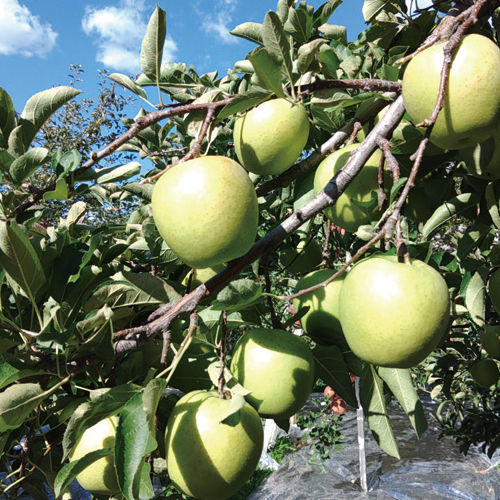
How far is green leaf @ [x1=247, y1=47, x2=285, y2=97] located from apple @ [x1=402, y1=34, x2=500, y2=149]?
0.23 metres

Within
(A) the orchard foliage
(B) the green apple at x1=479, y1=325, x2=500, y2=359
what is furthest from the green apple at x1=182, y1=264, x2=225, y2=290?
(B) the green apple at x1=479, y1=325, x2=500, y2=359

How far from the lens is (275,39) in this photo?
28.6 inches

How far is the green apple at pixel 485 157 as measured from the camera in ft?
2.54

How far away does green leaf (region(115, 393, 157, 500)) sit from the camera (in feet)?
1.68

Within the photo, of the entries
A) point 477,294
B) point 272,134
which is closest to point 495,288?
point 477,294

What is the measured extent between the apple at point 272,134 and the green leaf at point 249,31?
1.09ft

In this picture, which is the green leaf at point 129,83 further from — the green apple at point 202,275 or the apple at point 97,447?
the apple at point 97,447

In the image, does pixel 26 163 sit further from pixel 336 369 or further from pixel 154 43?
pixel 336 369

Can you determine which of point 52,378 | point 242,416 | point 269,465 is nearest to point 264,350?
point 242,416

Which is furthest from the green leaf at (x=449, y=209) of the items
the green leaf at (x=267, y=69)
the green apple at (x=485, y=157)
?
the green leaf at (x=267, y=69)

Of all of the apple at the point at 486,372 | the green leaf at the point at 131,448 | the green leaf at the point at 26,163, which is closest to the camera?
the green leaf at the point at 131,448

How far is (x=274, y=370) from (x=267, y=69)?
53 cm

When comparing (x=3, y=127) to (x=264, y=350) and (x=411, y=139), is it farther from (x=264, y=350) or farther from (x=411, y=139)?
(x=411, y=139)

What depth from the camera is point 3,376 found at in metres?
0.62
